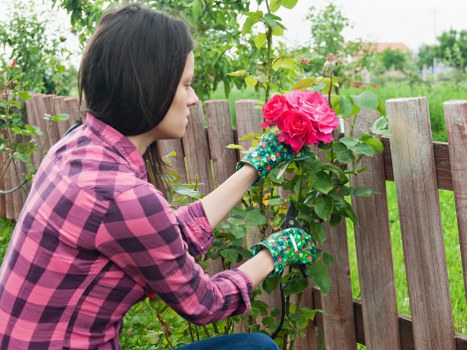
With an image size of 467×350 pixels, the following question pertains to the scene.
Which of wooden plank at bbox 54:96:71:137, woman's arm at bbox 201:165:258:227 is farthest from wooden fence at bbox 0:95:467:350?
wooden plank at bbox 54:96:71:137

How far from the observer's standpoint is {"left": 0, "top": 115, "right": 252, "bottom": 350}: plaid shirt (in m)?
1.67

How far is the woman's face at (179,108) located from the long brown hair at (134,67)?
0.02 meters

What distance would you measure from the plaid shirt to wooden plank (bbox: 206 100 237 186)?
4.11 ft

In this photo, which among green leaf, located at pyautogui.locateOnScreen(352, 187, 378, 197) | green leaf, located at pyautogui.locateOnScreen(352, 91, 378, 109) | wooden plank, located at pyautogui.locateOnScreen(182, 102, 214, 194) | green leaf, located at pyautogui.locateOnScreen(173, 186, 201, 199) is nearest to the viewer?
green leaf, located at pyautogui.locateOnScreen(352, 91, 378, 109)

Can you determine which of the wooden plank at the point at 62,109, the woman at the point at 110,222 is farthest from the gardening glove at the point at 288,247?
the wooden plank at the point at 62,109

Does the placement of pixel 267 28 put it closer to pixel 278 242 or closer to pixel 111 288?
pixel 278 242

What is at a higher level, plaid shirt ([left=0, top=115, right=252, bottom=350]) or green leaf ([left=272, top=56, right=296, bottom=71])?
green leaf ([left=272, top=56, right=296, bottom=71])

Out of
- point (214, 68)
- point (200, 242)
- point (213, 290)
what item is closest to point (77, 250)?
point (213, 290)

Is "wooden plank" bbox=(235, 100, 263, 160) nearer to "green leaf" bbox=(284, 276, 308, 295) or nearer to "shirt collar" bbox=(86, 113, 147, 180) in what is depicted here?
"green leaf" bbox=(284, 276, 308, 295)

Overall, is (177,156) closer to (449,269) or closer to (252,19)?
(252,19)

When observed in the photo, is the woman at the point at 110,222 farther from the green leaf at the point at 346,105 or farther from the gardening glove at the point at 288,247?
the green leaf at the point at 346,105

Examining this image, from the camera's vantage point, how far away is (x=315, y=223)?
7.52ft

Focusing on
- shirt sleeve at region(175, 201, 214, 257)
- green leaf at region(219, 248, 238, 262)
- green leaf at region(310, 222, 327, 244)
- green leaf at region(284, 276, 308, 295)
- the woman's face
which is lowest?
green leaf at region(284, 276, 308, 295)

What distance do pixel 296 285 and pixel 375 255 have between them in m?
0.28
